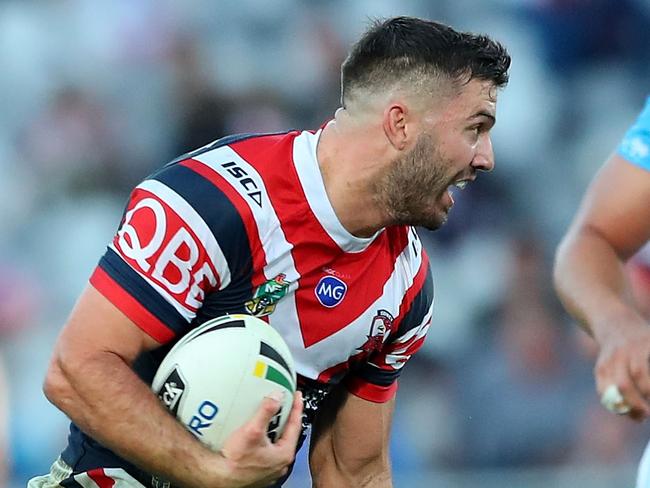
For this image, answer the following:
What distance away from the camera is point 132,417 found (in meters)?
3.01

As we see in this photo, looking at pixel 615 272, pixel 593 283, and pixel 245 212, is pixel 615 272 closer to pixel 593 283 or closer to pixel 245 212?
pixel 593 283

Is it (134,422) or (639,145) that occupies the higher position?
(639,145)

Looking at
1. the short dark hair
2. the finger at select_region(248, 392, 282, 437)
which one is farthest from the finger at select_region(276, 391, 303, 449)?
the short dark hair

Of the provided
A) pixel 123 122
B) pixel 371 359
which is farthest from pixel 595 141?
pixel 371 359

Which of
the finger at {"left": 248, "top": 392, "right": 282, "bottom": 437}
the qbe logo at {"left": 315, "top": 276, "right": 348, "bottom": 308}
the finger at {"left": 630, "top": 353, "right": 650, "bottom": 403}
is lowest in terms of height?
the finger at {"left": 248, "top": 392, "right": 282, "bottom": 437}

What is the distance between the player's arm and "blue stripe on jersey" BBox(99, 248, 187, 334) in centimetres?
98

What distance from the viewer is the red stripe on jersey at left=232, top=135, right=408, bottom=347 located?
3.33 meters

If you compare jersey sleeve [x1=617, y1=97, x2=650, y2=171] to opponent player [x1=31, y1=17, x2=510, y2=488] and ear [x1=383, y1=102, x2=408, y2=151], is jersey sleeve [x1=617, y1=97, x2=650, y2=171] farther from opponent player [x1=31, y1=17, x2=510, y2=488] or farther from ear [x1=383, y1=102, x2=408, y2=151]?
ear [x1=383, y1=102, x2=408, y2=151]

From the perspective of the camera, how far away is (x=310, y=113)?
7.43m

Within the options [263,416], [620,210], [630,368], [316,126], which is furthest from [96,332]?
[316,126]

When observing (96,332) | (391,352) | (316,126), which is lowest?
(316,126)

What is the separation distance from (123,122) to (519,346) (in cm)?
268

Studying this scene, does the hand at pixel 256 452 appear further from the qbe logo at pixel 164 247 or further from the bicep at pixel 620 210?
the bicep at pixel 620 210

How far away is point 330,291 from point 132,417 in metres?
0.69
